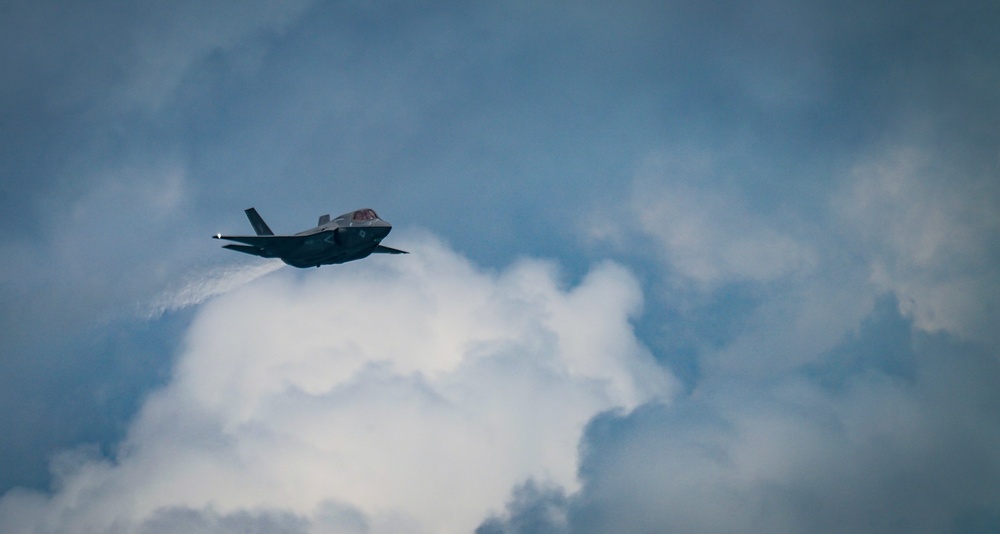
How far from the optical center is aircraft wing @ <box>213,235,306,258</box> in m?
93.5

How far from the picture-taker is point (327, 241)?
94625 mm

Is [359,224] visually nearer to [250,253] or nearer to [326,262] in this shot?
[326,262]

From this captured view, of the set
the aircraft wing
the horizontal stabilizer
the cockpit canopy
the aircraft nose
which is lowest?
the aircraft wing

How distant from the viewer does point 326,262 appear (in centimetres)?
9844

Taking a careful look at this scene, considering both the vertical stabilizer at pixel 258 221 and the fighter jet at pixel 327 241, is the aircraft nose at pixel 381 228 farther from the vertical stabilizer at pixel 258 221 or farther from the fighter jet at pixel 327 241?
the vertical stabilizer at pixel 258 221

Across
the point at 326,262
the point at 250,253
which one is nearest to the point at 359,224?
the point at 326,262

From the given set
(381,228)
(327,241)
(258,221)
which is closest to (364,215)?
(381,228)

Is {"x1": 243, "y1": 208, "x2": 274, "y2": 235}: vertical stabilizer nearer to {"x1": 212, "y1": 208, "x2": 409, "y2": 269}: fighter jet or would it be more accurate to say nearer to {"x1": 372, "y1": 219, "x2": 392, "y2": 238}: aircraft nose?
{"x1": 212, "y1": 208, "x2": 409, "y2": 269}: fighter jet

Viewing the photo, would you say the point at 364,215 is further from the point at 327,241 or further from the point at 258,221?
the point at 258,221

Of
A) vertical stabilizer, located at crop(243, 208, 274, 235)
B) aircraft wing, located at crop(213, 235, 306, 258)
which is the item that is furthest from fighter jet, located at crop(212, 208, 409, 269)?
vertical stabilizer, located at crop(243, 208, 274, 235)

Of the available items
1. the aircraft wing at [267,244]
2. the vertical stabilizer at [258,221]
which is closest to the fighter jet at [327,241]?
the aircraft wing at [267,244]

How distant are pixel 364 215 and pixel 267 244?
1121 cm

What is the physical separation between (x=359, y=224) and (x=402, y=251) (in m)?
14.3

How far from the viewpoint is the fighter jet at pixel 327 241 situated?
306 feet
